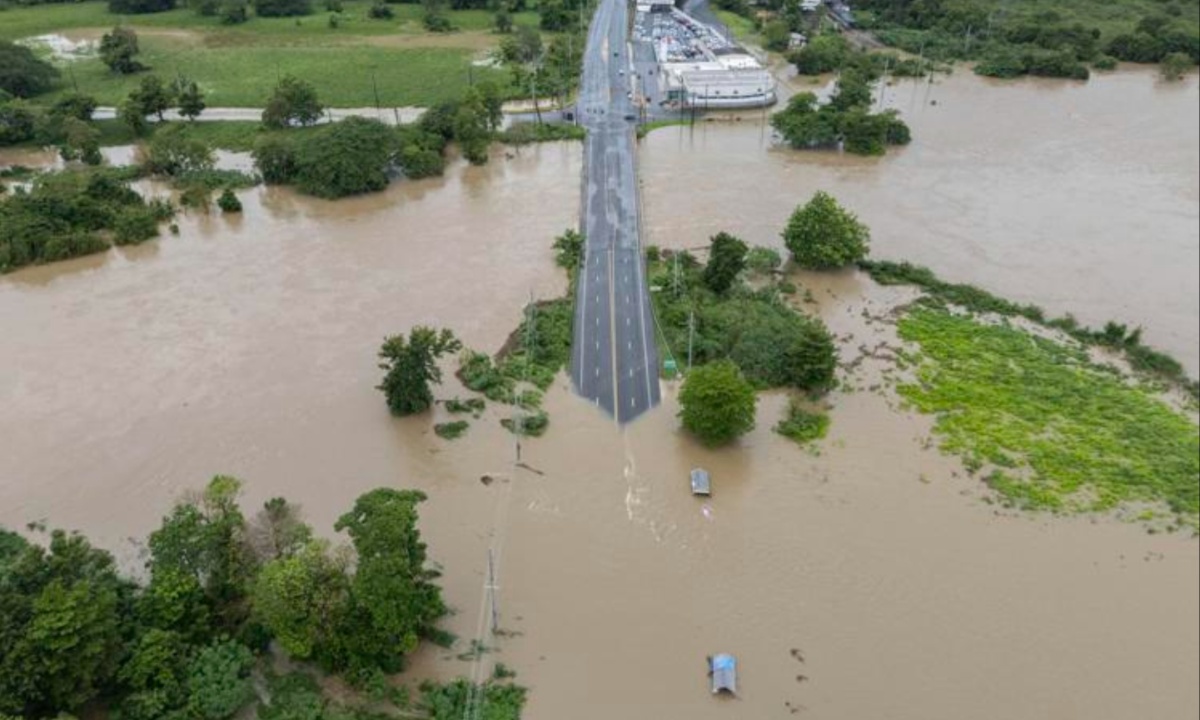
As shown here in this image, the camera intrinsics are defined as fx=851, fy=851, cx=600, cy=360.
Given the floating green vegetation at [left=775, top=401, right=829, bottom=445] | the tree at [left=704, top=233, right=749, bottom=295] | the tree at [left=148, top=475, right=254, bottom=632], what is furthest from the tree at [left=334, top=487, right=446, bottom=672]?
the tree at [left=704, top=233, right=749, bottom=295]

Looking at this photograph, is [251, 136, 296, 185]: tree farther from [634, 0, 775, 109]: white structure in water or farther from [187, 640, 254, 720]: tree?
[187, 640, 254, 720]: tree

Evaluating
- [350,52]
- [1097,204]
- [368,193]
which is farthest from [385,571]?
[350,52]

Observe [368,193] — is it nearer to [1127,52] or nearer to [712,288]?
[712,288]

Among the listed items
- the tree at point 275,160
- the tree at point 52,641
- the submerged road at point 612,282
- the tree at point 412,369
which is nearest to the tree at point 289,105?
the tree at point 275,160

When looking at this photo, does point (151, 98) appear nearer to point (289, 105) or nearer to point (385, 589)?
point (289, 105)

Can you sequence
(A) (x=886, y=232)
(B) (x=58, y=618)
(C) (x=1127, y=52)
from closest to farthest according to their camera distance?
(B) (x=58, y=618) < (A) (x=886, y=232) < (C) (x=1127, y=52)

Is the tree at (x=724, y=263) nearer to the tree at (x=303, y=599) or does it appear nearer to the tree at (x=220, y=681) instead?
the tree at (x=303, y=599)

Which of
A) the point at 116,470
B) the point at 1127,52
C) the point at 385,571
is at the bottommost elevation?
the point at 116,470

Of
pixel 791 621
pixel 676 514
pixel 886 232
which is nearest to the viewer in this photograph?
pixel 791 621
